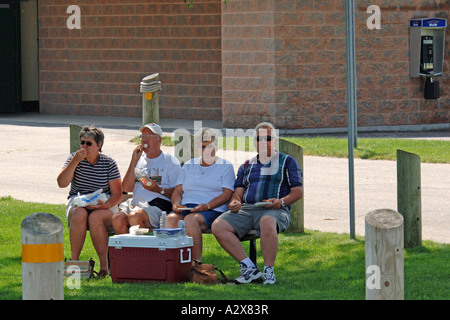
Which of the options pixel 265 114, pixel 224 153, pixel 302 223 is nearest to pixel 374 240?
pixel 302 223

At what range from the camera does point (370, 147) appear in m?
15.5

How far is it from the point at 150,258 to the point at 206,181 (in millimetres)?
1185

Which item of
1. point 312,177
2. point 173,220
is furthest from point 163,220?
point 312,177

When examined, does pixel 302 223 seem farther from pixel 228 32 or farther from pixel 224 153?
pixel 228 32

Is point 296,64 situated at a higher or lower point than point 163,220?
higher

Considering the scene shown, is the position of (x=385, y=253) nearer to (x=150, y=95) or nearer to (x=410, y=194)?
(x=410, y=194)

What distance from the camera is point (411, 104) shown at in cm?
1839

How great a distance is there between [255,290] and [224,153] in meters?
8.34

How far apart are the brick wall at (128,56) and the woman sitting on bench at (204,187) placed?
11741mm

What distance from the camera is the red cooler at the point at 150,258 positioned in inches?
291

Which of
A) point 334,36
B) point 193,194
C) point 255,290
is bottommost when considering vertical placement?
point 255,290

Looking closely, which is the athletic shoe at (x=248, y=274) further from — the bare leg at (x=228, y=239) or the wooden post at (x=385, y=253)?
the wooden post at (x=385, y=253)

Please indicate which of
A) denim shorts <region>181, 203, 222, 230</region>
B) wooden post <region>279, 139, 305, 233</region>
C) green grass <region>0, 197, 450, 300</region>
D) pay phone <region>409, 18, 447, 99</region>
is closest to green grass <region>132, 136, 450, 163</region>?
pay phone <region>409, 18, 447, 99</region>

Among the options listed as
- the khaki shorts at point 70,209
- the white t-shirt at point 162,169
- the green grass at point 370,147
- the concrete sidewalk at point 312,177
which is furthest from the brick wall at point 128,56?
the khaki shorts at point 70,209
